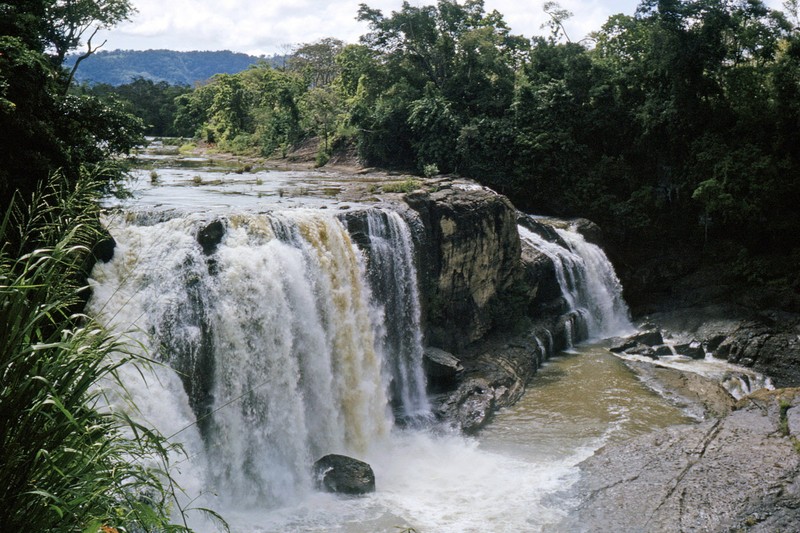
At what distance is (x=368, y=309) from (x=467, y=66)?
1730 cm

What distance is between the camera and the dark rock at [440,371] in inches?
586

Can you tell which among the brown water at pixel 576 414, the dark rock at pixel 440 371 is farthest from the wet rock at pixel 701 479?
the dark rock at pixel 440 371

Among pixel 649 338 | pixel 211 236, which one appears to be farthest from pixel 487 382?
pixel 211 236

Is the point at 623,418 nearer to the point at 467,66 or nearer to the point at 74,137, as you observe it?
the point at 74,137

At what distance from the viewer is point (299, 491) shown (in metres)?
11.1

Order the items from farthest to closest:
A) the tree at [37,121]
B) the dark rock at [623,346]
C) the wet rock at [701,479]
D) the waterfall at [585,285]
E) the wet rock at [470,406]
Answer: the waterfall at [585,285] → the dark rock at [623,346] → the wet rock at [470,406] → the tree at [37,121] → the wet rock at [701,479]

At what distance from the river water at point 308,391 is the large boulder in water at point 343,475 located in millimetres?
191

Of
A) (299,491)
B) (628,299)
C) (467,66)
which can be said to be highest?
(467,66)

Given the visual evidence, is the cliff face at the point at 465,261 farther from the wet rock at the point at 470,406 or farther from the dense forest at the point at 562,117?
the dense forest at the point at 562,117

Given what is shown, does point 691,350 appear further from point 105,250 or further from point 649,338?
point 105,250

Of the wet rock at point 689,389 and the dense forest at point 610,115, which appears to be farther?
the dense forest at point 610,115

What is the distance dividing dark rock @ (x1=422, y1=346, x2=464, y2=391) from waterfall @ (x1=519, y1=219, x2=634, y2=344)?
500 cm

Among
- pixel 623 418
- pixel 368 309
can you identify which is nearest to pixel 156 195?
pixel 368 309

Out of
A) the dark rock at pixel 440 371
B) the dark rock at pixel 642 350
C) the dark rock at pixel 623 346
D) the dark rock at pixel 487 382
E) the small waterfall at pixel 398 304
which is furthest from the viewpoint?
the dark rock at pixel 623 346
